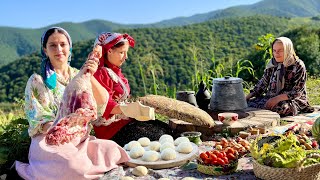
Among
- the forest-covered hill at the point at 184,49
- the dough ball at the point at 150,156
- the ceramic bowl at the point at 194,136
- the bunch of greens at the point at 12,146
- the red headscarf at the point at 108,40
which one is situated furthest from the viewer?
the forest-covered hill at the point at 184,49

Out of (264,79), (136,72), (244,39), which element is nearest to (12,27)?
(244,39)

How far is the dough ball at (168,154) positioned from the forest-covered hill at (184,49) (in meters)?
11.2

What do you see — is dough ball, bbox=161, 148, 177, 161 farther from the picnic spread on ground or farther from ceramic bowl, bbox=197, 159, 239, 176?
ceramic bowl, bbox=197, 159, 239, 176

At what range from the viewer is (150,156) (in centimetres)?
408

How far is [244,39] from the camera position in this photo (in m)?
36.1

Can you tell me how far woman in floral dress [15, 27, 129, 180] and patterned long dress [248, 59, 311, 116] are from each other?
3179 millimetres

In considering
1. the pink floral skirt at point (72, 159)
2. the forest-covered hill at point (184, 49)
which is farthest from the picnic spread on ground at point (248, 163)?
the forest-covered hill at point (184, 49)

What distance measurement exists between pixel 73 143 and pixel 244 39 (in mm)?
33645

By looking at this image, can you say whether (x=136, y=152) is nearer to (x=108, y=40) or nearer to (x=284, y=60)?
(x=108, y=40)

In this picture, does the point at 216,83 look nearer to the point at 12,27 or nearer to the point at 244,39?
the point at 244,39

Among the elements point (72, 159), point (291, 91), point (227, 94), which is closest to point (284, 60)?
point (291, 91)

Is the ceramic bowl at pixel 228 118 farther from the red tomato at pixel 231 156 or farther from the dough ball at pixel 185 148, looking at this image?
the red tomato at pixel 231 156

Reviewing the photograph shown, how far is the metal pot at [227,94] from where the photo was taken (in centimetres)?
577

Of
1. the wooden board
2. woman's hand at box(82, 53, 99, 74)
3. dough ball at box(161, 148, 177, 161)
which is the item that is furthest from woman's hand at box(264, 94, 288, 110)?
woman's hand at box(82, 53, 99, 74)
